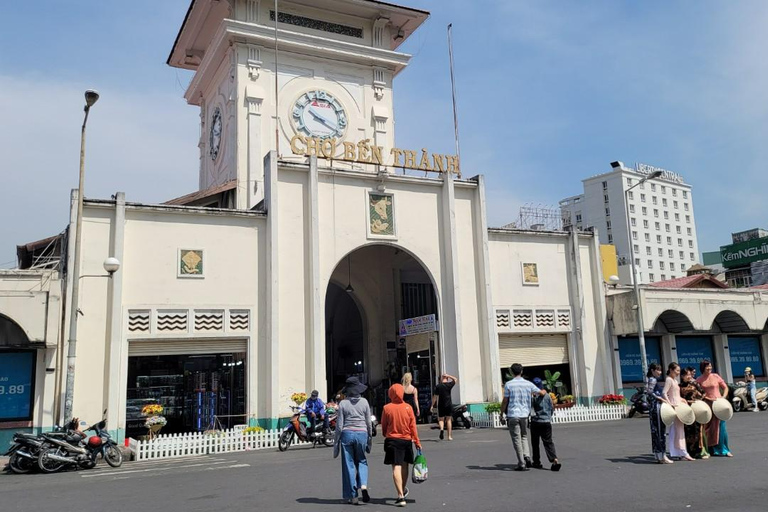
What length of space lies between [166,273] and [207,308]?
1.49m

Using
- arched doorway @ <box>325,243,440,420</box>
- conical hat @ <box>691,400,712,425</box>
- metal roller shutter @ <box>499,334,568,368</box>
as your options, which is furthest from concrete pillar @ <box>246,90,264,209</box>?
conical hat @ <box>691,400,712,425</box>

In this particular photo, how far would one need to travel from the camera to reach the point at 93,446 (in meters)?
14.5

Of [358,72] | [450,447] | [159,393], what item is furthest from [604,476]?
[358,72]

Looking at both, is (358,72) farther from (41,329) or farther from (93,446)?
(93,446)

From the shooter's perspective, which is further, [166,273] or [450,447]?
[166,273]

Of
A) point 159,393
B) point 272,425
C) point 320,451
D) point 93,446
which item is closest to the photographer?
point 93,446

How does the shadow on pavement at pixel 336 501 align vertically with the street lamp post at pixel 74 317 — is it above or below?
below

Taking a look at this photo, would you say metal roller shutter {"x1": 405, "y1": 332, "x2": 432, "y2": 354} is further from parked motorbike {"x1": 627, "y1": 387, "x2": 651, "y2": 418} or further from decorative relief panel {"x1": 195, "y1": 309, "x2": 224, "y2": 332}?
decorative relief panel {"x1": 195, "y1": 309, "x2": 224, "y2": 332}

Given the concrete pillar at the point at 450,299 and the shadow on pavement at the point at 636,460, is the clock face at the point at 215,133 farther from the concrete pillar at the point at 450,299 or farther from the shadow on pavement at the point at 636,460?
the shadow on pavement at the point at 636,460

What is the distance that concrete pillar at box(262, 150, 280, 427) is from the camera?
1881cm

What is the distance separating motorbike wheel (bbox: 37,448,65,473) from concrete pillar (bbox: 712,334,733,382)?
25.2m

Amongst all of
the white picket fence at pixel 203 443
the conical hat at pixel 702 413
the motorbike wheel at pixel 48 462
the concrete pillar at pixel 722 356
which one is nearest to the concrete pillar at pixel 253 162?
the white picket fence at pixel 203 443

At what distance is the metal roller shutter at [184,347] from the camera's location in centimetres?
1812

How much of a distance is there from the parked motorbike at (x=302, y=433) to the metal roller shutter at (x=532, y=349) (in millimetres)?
8112
